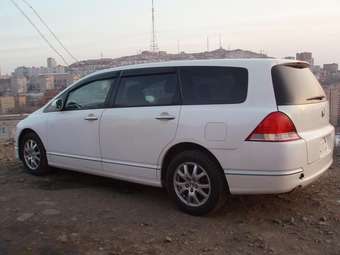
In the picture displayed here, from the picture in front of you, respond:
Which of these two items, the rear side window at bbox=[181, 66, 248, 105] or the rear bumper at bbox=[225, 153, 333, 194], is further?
the rear side window at bbox=[181, 66, 248, 105]

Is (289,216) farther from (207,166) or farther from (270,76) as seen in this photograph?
(270,76)

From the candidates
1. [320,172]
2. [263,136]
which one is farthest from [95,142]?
[320,172]

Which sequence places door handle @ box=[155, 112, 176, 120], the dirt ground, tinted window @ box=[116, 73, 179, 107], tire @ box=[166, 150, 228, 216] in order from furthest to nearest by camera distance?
tinted window @ box=[116, 73, 179, 107]
door handle @ box=[155, 112, 176, 120]
tire @ box=[166, 150, 228, 216]
the dirt ground

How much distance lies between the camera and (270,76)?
14.1ft

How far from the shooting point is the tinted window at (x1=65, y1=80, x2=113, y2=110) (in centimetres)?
555

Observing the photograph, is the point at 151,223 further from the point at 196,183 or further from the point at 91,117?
the point at 91,117

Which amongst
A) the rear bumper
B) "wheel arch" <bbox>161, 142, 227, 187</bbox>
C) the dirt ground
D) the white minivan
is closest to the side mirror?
the white minivan

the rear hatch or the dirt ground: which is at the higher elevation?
the rear hatch

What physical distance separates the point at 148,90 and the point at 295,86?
165cm

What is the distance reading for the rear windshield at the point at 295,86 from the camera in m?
4.25

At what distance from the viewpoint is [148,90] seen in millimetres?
5090

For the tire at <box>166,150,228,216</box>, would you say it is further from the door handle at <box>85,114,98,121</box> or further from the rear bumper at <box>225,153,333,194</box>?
the door handle at <box>85,114,98,121</box>

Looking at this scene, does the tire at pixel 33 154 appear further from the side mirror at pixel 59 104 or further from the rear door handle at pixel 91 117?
the rear door handle at pixel 91 117

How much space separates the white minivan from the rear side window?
1 cm
